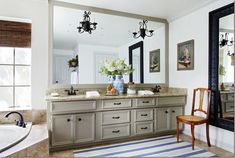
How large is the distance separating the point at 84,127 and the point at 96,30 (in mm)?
1846

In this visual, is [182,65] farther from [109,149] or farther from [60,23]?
[60,23]

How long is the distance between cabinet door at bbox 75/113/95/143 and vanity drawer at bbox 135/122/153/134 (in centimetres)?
80

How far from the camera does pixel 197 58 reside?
10.2 ft

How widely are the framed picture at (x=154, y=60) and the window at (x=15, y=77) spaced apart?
8.10 ft

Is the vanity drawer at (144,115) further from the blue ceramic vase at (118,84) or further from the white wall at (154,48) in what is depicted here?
the white wall at (154,48)

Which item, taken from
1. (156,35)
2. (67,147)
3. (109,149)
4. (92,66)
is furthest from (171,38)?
(67,147)

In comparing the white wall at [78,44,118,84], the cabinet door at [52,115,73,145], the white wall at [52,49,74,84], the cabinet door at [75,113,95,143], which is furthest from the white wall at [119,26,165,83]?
the cabinet door at [52,115,73,145]

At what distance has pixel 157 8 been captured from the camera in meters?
3.22

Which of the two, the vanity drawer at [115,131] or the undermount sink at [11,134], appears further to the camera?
the vanity drawer at [115,131]

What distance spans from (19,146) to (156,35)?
10.6 ft

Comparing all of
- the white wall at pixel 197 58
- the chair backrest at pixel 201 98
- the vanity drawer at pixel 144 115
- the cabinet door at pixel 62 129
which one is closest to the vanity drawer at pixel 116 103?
the vanity drawer at pixel 144 115

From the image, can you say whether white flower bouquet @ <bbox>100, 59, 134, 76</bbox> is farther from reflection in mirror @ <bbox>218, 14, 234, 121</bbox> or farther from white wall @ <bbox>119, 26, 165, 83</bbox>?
reflection in mirror @ <bbox>218, 14, 234, 121</bbox>

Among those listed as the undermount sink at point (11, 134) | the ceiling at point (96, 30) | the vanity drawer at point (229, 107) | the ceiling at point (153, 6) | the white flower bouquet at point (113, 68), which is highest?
the ceiling at point (153, 6)

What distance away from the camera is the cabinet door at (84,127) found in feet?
8.48
